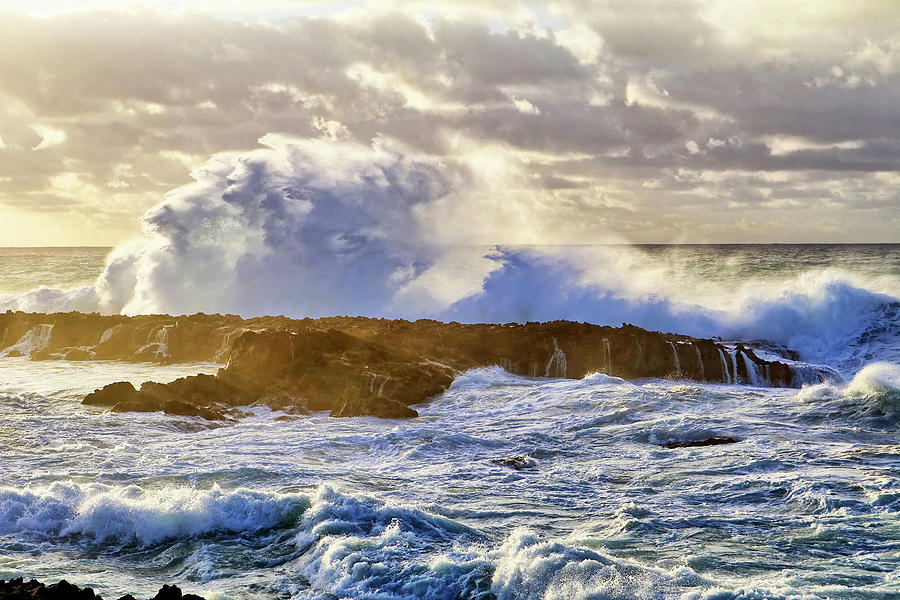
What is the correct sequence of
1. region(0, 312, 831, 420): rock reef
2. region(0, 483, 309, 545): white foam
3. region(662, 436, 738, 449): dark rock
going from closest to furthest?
region(0, 483, 309, 545): white foam, region(662, 436, 738, 449): dark rock, region(0, 312, 831, 420): rock reef

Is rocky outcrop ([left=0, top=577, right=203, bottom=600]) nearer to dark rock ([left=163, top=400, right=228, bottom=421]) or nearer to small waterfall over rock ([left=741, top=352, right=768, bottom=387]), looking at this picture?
dark rock ([left=163, top=400, right=228, bottom=421])

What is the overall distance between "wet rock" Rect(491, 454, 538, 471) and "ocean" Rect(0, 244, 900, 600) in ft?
0.18

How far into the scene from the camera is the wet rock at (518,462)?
1341cm

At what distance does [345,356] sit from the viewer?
70.0 feet

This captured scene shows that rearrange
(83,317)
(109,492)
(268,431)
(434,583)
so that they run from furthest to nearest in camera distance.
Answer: (83,317) → (268,431) → (109,492) → (434,583)

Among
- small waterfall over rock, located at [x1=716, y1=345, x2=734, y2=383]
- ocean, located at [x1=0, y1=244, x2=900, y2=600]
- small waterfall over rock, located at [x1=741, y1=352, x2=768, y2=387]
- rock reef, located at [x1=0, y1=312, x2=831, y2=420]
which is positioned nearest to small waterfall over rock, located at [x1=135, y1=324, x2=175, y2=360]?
rock reef, located at [x1=0, y1=312, x2=831, y2=420]

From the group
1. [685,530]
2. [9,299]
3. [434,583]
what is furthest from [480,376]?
[9,299]

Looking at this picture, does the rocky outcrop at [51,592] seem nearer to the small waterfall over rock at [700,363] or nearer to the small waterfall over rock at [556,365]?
the small waterfall over rock at [556,365]

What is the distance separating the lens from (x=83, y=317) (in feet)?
105

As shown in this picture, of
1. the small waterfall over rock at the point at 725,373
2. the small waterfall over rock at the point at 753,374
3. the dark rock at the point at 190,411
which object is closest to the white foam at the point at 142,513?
the dark rock at the point at 190,411

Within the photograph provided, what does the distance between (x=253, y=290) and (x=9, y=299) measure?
19634 millimetres

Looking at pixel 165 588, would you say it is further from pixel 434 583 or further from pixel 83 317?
pixel 83 317

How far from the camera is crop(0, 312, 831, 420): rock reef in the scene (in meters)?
19.1

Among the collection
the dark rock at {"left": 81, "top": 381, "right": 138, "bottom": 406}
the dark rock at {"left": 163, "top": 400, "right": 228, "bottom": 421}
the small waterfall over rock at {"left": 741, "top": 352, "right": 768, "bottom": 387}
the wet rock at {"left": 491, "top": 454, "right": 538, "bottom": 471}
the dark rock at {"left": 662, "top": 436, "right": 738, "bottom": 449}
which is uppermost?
the small waterfall over rock at {"left": 741, "top": 352, "right": 768, "bottom": 387}
